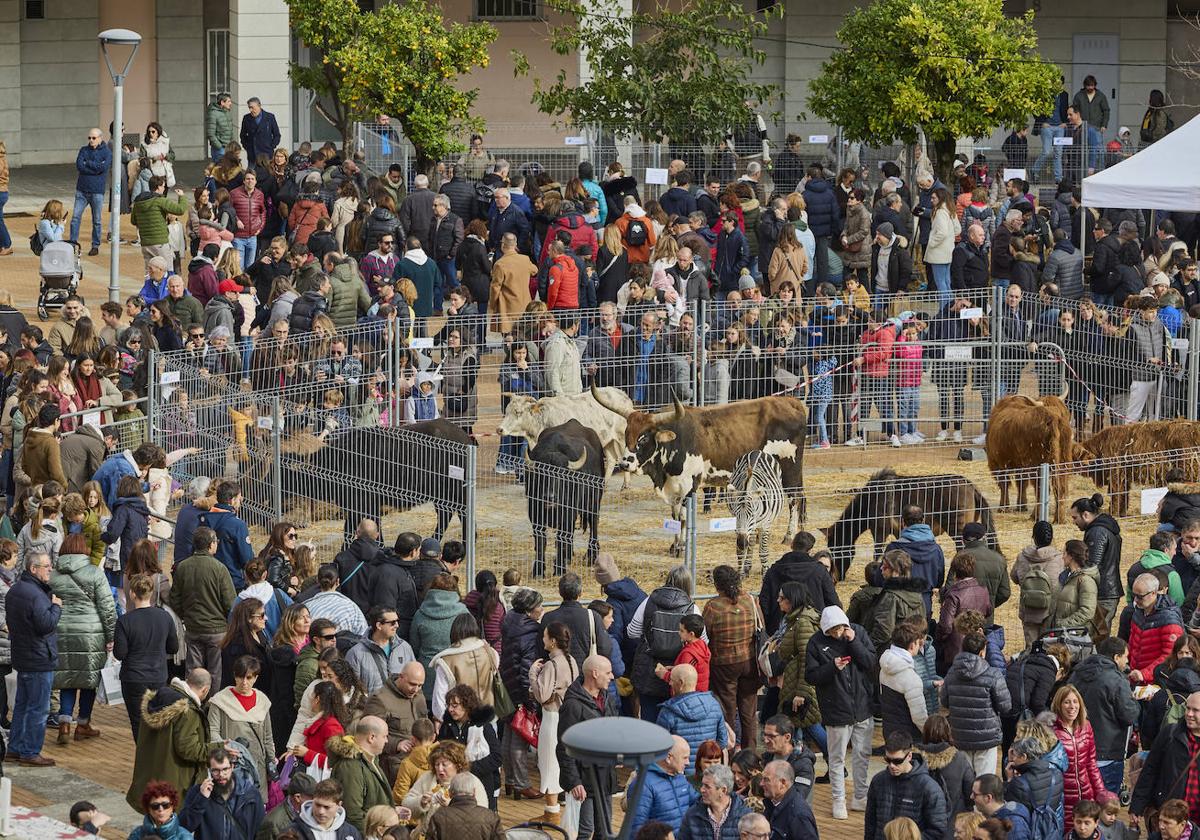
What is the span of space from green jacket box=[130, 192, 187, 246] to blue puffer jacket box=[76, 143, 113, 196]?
258cm

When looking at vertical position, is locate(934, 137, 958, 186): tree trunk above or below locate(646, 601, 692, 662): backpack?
above

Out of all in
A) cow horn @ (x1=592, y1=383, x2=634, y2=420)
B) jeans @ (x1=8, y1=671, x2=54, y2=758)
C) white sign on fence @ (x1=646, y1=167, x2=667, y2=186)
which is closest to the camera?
jeans @ (x1=8, y1=671, x2=54, y2=758)

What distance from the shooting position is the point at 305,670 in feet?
44.2

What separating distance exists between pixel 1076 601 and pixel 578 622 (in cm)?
364

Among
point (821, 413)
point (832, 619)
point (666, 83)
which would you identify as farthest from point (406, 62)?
point (832, 619)

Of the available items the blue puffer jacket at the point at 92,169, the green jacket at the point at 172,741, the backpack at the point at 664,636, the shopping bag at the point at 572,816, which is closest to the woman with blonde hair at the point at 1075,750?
the backpack at the point at 664,636

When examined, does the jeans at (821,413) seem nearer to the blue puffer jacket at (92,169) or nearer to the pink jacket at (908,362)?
the pink jacket at (908,362)

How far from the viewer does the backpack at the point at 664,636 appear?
14.4 m

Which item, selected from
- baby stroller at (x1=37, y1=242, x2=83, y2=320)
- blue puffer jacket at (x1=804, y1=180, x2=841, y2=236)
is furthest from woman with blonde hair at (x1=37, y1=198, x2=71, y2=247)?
blue puffer jacket at (x1=804, y1=180, x2=841, y2=236)

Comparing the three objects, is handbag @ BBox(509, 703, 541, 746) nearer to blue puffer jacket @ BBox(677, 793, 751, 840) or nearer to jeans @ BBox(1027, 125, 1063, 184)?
blue puffer jacket @ BBox(677, 793, 751, 840)

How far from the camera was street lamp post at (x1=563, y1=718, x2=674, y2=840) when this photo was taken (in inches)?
356

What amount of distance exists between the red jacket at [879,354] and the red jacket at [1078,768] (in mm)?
10746

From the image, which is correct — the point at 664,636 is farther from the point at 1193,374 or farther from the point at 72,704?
the point at 1193,374

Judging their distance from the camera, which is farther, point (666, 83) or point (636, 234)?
point (666, 83)
